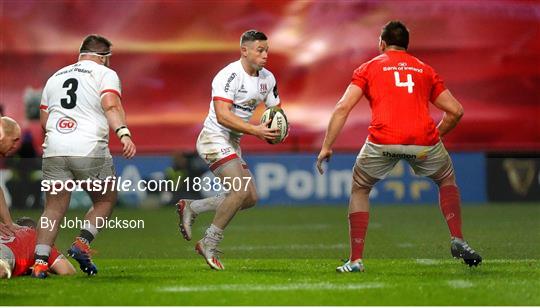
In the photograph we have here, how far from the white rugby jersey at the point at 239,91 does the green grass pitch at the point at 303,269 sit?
1.30 metres

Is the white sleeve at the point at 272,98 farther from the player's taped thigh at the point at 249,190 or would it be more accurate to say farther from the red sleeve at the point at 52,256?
the red sleeve at the point at 52,256

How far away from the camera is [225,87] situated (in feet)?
33.8

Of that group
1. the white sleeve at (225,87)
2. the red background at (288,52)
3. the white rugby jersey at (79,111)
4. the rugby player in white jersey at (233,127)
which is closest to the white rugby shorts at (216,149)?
the rugby player in white jersey at (233,127)

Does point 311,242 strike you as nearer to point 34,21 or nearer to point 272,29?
point 272,29

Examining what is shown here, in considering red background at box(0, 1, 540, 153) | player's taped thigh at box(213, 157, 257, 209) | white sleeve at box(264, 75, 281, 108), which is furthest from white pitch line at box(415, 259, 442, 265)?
red background at box(0, 1, 540, 153)

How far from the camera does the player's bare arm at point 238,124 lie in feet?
33.0

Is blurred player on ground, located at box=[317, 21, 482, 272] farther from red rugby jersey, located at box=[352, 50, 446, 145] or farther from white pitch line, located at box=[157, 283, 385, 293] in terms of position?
white pitch line, located at box=[157, 283, 385, 293]

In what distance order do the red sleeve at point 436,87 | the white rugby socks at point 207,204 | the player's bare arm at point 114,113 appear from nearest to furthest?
1. the player's bare arm at point 114,113
2. the red sleeve at point 436,87
3. the white rugby socks at point 207,204

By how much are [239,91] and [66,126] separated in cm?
159

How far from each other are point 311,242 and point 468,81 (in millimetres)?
12497

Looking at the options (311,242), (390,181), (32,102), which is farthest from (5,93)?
(311,242)

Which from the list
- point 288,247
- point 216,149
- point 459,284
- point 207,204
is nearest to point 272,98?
point 216,149

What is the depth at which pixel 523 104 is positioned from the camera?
25312 millimetres

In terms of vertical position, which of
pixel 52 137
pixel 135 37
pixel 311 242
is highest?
pixel 135 37
